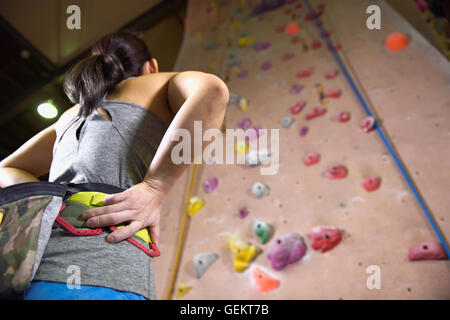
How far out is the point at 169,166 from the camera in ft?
1.95

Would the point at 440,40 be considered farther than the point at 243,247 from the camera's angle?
Yes

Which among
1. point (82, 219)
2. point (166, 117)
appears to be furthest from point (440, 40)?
point (82, 219)

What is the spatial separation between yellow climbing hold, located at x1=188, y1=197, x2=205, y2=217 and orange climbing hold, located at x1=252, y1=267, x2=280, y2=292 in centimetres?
54

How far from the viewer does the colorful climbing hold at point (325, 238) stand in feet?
4.31

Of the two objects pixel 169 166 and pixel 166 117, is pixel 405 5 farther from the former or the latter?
pixel 169 166

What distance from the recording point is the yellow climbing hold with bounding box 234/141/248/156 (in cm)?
188

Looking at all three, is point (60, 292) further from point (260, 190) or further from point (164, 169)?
point (260, 190)

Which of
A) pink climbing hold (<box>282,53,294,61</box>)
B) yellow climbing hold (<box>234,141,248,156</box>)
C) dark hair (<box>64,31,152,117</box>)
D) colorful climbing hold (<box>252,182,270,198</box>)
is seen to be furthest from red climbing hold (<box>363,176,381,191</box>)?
pink climbing hold (<box>282,53,294,61</box>)

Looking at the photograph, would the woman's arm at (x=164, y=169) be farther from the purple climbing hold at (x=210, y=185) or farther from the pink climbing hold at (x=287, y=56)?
the pink climbing hold at (x=287, y=56)

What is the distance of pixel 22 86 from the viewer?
1.56 metres

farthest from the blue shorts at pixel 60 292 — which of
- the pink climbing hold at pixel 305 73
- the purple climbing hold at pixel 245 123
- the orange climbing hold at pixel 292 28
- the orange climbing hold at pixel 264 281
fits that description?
Answer: the orange climbing hold at pixel 292 28

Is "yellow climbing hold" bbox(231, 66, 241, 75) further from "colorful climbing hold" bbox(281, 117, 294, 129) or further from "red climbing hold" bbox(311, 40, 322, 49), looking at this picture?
"colorful climbing hold" bbox(281, 117, 294, 129)
